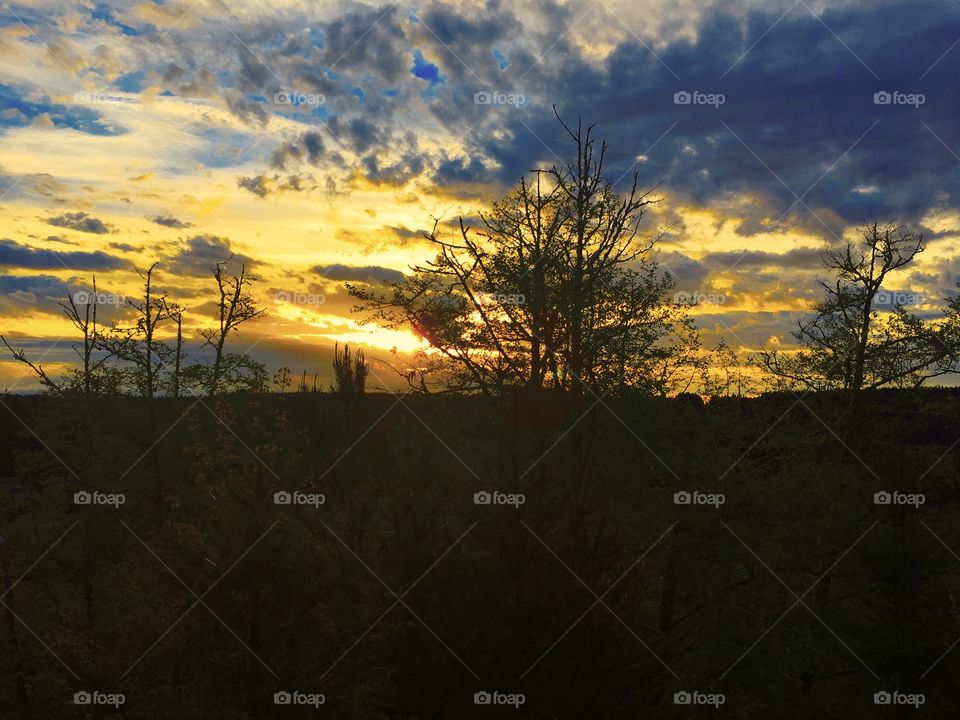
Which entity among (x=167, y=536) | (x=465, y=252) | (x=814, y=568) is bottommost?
(x=814, y=568)

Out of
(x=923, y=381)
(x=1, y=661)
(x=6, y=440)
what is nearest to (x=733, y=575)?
(x=923, y=381)

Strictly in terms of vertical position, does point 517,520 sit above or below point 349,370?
below

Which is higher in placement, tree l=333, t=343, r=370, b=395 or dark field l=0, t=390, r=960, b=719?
tree l=333, t=343, r=370, b=395

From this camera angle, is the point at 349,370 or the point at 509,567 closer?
the point at 509,567

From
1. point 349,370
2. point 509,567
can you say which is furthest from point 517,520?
point 349,370

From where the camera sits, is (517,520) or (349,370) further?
(349,370)

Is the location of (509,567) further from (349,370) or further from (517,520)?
(349,370)

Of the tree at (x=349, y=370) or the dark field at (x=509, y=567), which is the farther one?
the tree at (x=349, y=370)

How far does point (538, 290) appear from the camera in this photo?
24594mm

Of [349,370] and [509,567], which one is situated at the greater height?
[349,370]

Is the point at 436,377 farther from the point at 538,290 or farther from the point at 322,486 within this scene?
the point at 322,486

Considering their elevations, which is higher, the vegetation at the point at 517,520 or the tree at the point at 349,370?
the tree at the point at 349,370

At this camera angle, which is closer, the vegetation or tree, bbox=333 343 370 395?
the vegetation

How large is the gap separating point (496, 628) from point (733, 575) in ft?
40.9
